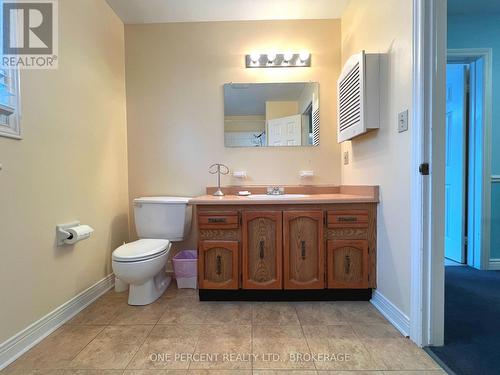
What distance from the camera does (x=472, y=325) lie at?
4.61ft

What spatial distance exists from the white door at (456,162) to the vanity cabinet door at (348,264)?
152 centimetres

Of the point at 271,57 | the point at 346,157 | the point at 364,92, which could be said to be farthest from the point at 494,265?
the point at 271,57

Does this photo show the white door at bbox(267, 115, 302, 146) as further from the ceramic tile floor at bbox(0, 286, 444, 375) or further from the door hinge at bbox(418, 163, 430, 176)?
the ceramic tile floor at bbox(0, 286, 444, 375)

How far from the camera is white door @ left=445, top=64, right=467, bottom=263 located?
93.8 inches

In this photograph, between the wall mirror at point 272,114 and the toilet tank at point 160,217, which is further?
the wall mirror at point 272,114

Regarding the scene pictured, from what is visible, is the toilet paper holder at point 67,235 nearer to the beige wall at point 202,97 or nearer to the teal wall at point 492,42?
the beige wall at point 202,97

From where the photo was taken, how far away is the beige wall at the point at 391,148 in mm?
1328

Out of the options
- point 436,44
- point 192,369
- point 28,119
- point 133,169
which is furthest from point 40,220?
point 436,44

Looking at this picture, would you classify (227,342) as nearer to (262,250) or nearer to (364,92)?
(262,250)

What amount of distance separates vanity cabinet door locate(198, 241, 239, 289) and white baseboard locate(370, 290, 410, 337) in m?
0.97

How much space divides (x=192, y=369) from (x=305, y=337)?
0.62 m

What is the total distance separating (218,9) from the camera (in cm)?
209

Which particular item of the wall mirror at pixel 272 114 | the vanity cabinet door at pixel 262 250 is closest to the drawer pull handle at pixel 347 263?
the vanity cabinet door at pixel 262 250

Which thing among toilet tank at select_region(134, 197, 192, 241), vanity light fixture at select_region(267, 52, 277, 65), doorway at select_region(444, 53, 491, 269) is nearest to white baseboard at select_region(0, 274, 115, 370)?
toilet tank at select_region(134, 197, 192, 241)
